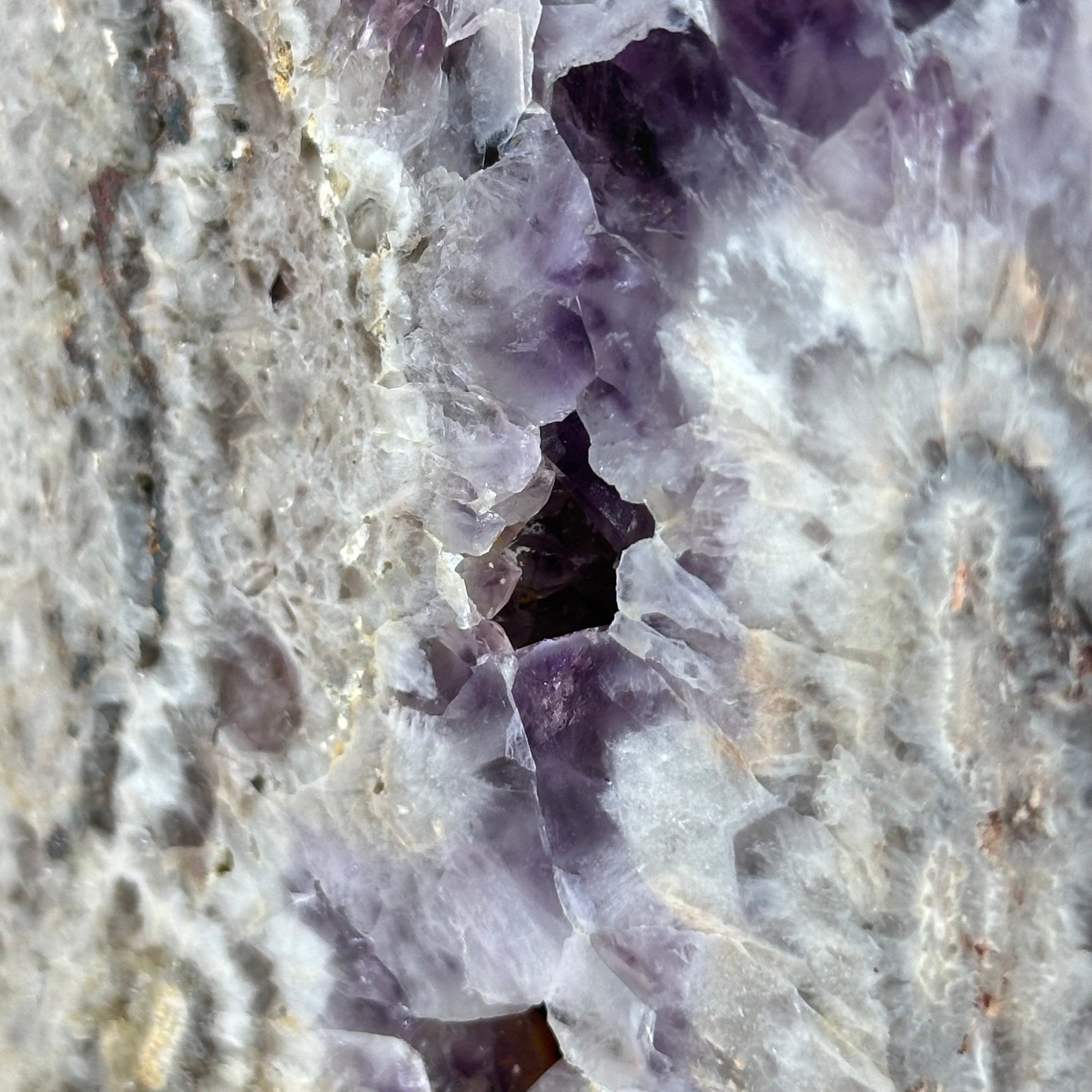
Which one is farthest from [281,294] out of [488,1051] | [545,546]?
[488,1051]

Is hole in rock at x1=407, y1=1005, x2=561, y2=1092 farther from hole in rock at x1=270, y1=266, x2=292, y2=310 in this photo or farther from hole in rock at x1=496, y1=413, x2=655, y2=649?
hole in rock at x1=270, y1=266, x2=292, y2=310

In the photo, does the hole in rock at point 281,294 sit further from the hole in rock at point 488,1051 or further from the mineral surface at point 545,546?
the hole in rock at point 488,1051

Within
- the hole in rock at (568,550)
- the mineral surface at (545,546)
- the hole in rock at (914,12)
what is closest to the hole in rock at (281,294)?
the mineral surface at (545,546)

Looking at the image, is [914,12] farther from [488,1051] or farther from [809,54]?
[488,1051]

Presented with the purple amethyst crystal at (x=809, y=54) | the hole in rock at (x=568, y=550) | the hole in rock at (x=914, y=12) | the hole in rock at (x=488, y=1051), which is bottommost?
the hole in rock at (x=488, y=1051)

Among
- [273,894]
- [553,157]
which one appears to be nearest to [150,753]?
[273,894]

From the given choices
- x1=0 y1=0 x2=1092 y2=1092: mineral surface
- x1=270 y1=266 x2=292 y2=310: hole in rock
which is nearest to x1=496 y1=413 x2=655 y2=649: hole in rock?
x1=0 y1=0 x2=1092 y2=1092: mineral surface

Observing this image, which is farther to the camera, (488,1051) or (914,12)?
(488,1051)

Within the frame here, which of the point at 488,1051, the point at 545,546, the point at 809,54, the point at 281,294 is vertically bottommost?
the point at 488,1051
